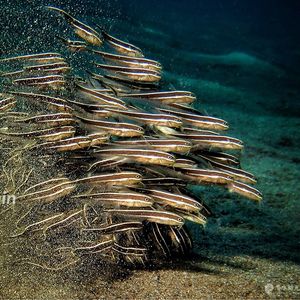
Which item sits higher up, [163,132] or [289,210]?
[163,132]

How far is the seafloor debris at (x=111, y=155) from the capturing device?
3539 millimetres

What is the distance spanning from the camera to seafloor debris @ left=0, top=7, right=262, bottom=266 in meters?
3.54

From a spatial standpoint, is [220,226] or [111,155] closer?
[111,155]

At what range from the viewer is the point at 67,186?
355 centimetres

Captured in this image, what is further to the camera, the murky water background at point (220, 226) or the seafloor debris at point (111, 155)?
the seafloor debris at point (111, 155)

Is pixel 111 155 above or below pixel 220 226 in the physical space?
above

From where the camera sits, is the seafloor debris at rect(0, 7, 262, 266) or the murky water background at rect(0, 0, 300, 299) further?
the seafloor debris at rect(0, 7, 262, 266)

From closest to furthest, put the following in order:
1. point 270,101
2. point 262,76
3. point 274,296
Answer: point 274,296, point 270,101, point 262,76

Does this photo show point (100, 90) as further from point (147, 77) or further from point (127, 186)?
point (127, 186)

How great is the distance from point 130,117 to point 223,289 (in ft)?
6.65

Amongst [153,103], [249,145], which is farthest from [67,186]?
[249,145]

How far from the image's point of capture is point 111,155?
11.6 feet

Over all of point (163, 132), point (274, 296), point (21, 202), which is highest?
point (163, 132)

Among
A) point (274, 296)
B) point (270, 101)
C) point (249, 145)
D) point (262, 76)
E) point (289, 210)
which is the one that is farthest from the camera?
point (262, 76)
